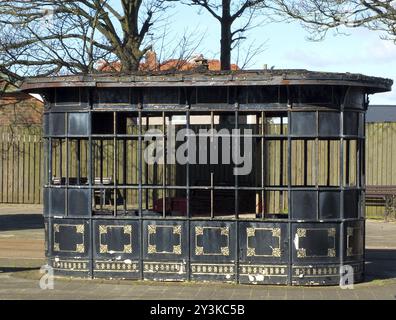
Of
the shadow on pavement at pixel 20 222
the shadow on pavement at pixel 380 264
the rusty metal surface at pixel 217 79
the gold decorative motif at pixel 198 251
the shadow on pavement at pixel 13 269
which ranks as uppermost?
the rusty metal surface at pixel 217 79

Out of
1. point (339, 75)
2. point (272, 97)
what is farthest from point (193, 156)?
point (339, 75)

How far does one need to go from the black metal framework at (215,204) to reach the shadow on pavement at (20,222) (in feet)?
33.3

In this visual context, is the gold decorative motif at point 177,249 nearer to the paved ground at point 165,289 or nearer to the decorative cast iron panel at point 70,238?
the paved ground at point 165,289

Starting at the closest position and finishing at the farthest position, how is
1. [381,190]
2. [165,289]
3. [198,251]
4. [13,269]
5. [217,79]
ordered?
1. [165,289]
2. [217,79]
3. [198,251]
4. [13,269]
5. [381,190]

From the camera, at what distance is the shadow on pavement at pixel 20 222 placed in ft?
77.0

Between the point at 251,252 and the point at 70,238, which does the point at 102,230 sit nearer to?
the point at 70,238

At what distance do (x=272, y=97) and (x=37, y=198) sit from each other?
1948cm

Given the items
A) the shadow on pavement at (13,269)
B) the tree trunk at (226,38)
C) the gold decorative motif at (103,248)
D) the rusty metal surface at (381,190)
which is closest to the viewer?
the gold decorative motif at (103,248)

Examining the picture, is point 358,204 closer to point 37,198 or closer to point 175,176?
point 175,176

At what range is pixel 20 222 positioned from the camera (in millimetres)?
25000

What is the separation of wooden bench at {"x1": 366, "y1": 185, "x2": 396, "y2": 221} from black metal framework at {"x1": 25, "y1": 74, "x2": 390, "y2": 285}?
38.8ft

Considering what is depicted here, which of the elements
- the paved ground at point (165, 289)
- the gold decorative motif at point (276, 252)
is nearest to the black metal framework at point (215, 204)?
the gold decorative motif at point (276, 252)

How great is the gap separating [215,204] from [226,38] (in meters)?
14.6

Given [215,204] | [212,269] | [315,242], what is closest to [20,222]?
[215,204]
